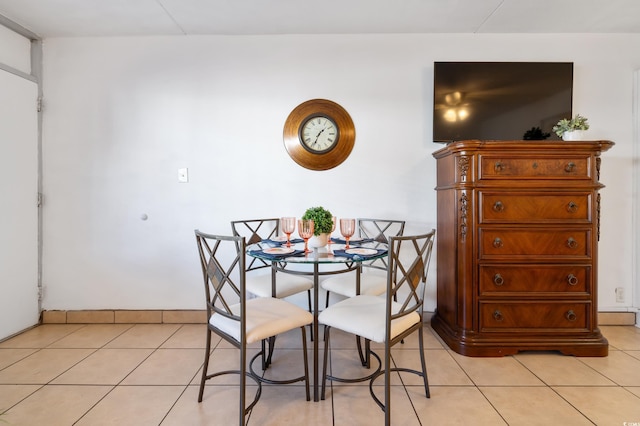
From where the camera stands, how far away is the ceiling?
2285mm

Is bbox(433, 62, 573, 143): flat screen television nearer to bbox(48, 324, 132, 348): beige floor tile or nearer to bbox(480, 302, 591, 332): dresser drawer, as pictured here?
bbox(480, 302, 591, 332): dresser drawer

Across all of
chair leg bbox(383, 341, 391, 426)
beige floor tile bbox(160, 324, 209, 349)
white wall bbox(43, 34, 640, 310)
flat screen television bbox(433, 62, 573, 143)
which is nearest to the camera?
chair leg bbox(383, 341, 391, 426)

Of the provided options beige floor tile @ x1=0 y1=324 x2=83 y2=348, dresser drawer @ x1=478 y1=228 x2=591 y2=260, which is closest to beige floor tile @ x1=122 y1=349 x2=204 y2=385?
beige floor tile @ x1=0 y1=324 x2=83 y2=348

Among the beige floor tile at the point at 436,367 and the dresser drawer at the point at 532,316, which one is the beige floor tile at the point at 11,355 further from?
the dresser drawer at the point at 532,316

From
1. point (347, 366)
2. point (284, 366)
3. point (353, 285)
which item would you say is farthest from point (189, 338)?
point (353, 285)

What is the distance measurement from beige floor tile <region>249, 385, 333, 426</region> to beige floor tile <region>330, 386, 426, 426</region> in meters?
0.06

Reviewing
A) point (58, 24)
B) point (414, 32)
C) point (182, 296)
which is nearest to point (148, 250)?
point (182, 296)

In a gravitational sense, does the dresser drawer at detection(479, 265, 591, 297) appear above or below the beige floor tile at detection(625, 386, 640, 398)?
above

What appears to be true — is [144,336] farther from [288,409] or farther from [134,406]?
[288,409]

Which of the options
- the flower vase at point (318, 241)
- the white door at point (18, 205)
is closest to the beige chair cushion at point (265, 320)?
the flower vase at point (318, 241)

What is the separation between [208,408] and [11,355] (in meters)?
1.67

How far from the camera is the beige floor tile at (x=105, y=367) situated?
190 centimetres

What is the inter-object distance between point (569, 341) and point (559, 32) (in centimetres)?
251

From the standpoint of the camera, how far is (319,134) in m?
2.73
